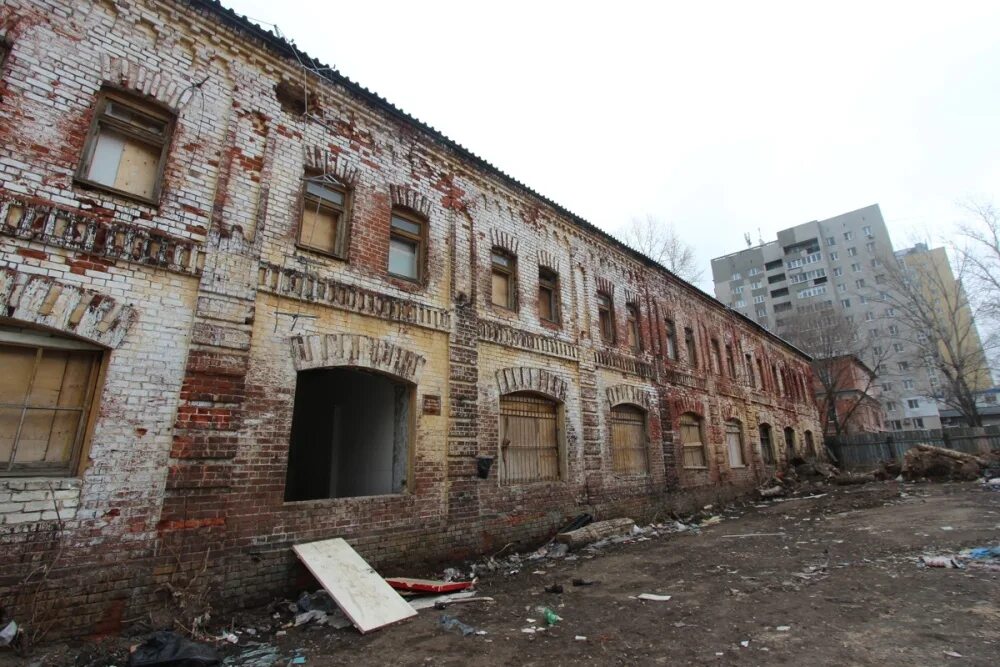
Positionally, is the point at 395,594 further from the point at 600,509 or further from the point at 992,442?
the point at 992,442

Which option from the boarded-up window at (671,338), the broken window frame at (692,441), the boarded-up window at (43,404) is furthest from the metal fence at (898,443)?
the boarded-up window at (43,404)

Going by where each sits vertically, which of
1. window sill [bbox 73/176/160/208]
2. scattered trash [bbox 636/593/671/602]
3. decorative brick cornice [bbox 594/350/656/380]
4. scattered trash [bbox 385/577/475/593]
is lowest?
scattered trash [bbox 636/593/671/602]

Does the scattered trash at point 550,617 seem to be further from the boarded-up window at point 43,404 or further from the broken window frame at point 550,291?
the broken window frame at point 550,291

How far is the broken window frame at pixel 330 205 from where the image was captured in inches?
261

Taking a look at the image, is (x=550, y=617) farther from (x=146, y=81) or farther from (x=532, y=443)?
(x=146, y=81)

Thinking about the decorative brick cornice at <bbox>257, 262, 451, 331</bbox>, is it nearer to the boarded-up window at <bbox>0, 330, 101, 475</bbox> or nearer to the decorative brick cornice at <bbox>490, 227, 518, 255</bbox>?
the boarded-up window at <bbox>0, 330, 101, 475</bbox>

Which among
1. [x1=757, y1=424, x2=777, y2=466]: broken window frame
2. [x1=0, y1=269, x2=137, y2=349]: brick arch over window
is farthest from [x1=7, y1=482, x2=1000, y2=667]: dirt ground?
[x1=757, y1=424, x2=777, y2=466]: broken window frame

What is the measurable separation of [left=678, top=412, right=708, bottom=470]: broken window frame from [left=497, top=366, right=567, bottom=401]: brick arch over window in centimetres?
545

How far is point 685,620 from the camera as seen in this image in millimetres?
4652

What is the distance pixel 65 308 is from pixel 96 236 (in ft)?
2.68

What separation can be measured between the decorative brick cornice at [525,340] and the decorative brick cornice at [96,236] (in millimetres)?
4579

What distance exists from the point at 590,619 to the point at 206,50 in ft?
27.3

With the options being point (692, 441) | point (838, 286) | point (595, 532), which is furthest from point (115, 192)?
point (838, 286)

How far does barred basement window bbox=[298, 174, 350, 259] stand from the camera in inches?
264
